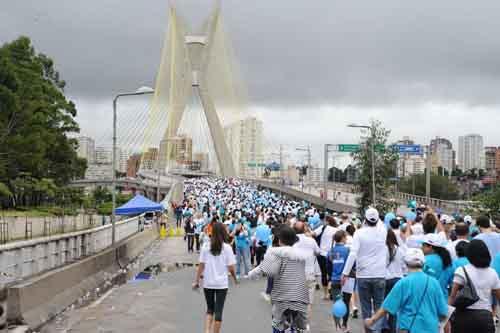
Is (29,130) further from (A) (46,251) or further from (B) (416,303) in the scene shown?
(B) (416,303)

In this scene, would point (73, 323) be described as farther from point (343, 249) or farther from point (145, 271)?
point (145, 271)

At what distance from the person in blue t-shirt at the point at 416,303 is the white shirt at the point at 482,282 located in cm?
68

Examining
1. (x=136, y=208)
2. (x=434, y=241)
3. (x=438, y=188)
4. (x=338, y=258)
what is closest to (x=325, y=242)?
(x=338, y=258)

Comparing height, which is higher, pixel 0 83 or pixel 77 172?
pixel 0 83

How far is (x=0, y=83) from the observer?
147 feet

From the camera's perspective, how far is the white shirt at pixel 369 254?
25.7 feet

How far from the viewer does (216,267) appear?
8.17 meters

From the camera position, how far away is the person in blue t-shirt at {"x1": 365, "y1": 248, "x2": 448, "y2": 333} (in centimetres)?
538

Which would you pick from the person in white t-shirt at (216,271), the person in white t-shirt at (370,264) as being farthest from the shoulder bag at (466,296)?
the person in white t-shirt at (216,271)

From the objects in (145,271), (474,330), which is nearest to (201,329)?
(474,330)

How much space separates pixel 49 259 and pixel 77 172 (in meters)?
45.3

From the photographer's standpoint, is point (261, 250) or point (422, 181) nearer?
point (261, 250)

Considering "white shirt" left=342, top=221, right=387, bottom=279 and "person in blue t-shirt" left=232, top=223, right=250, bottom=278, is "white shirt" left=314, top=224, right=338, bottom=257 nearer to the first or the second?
"person in blue t-shirt" left=232, top=223, right=250, bottom=278

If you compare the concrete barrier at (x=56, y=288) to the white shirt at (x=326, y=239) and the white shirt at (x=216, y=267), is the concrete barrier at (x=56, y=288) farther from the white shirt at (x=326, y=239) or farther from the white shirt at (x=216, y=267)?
the white shirt at (x=326, y=239)
